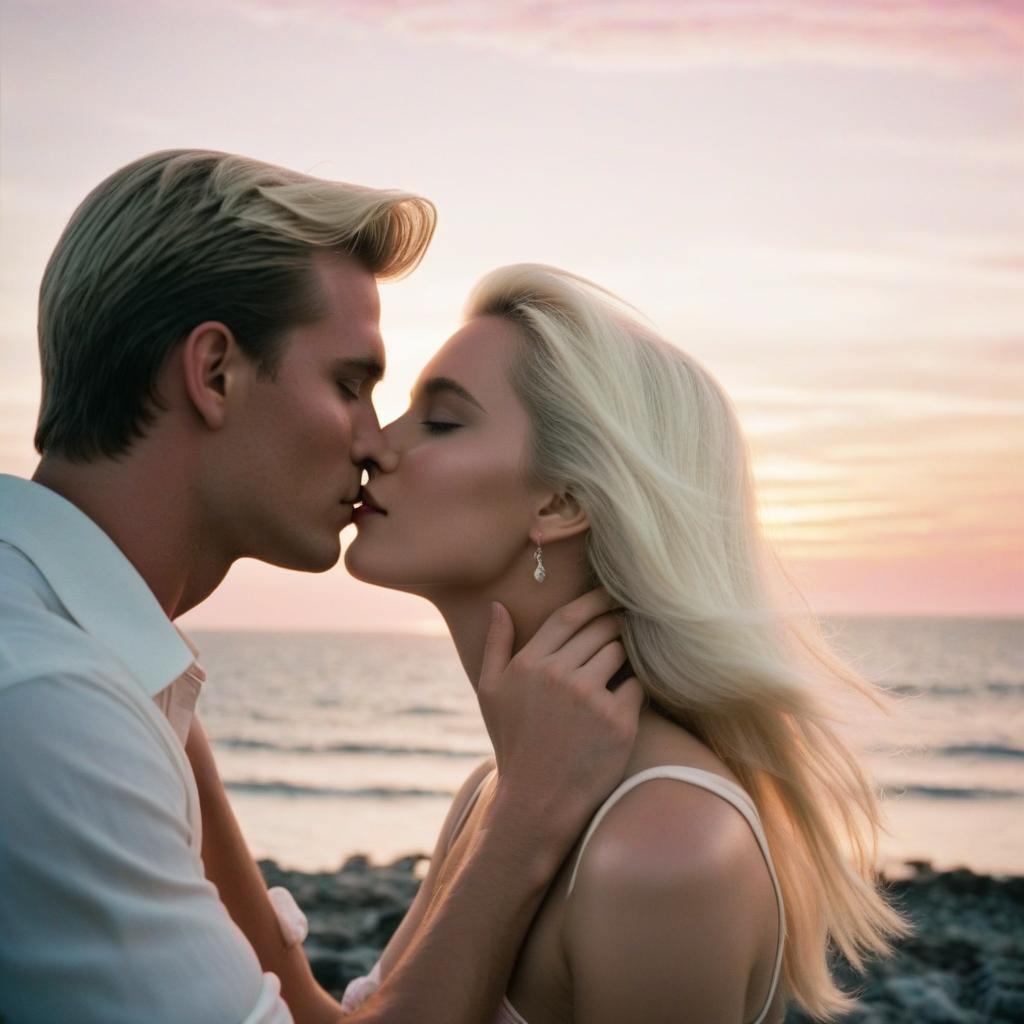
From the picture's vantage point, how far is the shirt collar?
2.58 m

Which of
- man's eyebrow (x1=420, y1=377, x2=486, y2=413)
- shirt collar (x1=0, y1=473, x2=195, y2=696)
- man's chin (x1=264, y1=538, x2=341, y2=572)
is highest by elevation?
man's eyebrow (x1=420, y1=377, x2=486, y2=413)

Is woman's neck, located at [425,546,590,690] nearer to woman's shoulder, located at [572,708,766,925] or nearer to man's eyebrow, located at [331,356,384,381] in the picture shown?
woman's shoulder, located at [572,708,766,925]

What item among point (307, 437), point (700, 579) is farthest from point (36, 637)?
point (700, 579)

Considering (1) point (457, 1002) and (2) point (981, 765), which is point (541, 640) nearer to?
(1) point (457, 1002)

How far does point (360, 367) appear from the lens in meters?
3.36

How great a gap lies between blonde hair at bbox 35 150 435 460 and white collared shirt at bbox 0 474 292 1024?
2.48ft

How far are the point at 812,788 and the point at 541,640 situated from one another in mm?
831

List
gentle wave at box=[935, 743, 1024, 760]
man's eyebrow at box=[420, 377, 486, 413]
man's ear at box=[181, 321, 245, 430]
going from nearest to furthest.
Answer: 1. man's ear at box=[181, 321, 245, 430]
2. man's eyebrow at box=[420, 377, 486, 413]
3. gentle wave at box=[935, 743, 1024, 760]

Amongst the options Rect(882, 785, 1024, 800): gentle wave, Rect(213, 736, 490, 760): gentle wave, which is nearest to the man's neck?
Rect(882, 785, 1024, 800): gentle wave

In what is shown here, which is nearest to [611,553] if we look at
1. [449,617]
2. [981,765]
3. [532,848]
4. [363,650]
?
[449,617]

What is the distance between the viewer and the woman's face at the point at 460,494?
318 centimetres

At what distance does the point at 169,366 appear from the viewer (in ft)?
9.95

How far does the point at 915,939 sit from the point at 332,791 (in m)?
11.5

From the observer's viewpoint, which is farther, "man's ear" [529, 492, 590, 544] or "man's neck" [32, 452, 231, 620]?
"man's ear" [529, 492, 590, 544]
